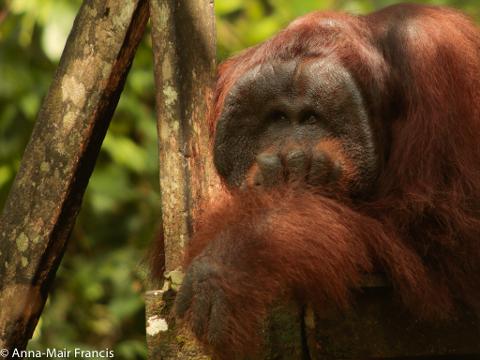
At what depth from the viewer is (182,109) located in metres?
3.09

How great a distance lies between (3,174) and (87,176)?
1.75 m

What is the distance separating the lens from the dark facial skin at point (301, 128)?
10.6 feet

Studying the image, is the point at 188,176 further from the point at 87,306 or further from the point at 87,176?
the point at 87,306

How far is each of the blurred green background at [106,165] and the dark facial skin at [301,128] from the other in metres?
1.31

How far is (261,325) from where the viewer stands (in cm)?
275

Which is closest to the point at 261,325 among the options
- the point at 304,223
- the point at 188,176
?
the point at 304,223

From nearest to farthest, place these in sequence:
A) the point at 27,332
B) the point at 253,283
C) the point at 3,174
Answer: the point at 253,283
the point at 27,332
the point at 3,174

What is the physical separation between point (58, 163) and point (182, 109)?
0.45m
